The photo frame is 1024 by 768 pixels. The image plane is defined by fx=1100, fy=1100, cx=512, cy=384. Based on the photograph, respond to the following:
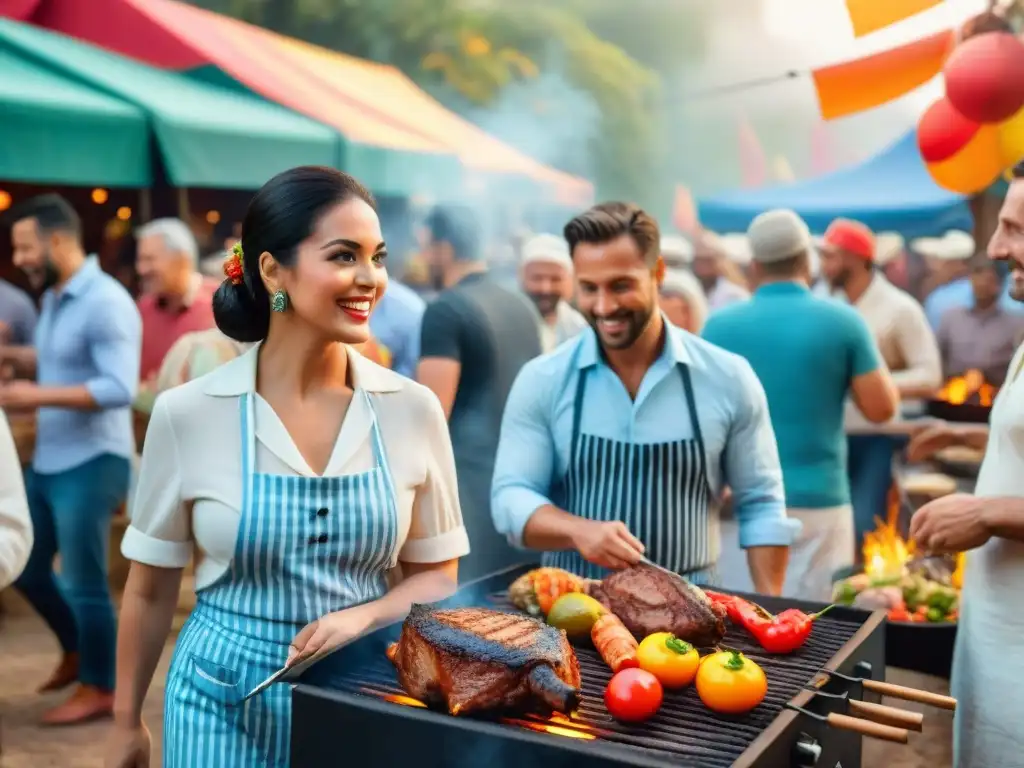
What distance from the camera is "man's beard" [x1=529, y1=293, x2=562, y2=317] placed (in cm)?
626

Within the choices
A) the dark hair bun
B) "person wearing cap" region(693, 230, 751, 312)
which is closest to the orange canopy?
"person wearing cap" region(693, 230, 751, 312)

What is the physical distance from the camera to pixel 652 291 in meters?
3.04

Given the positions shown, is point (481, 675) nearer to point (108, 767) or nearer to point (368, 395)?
point (368, 395)

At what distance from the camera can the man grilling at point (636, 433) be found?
2.97 m

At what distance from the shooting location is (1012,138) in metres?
4.79

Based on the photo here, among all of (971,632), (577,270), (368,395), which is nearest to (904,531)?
(971,632)

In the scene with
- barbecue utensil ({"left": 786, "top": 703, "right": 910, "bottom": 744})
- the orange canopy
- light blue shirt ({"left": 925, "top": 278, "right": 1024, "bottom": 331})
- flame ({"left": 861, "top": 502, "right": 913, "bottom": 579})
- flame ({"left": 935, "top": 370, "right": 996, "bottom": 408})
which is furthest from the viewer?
light blue shirt ({"left": 925, "top": 278, "right": 1024, "bottom": 331})

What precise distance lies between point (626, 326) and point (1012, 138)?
109 inches

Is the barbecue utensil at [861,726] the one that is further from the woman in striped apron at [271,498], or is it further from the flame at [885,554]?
the flame at [885,554]

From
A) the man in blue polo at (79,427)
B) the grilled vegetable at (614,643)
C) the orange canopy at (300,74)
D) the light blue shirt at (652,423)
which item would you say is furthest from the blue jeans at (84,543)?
the orange canopy at (300,74)

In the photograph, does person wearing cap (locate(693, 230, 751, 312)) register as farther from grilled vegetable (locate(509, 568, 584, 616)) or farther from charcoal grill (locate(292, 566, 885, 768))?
charcoal grill (locate(292, 566, 885, 768))

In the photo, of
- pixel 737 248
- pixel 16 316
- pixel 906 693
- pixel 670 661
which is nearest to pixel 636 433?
pixel 670 661

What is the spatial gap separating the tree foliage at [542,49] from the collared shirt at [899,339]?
482 inches

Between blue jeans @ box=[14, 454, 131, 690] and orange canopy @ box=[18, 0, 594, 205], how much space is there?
15.2ft
